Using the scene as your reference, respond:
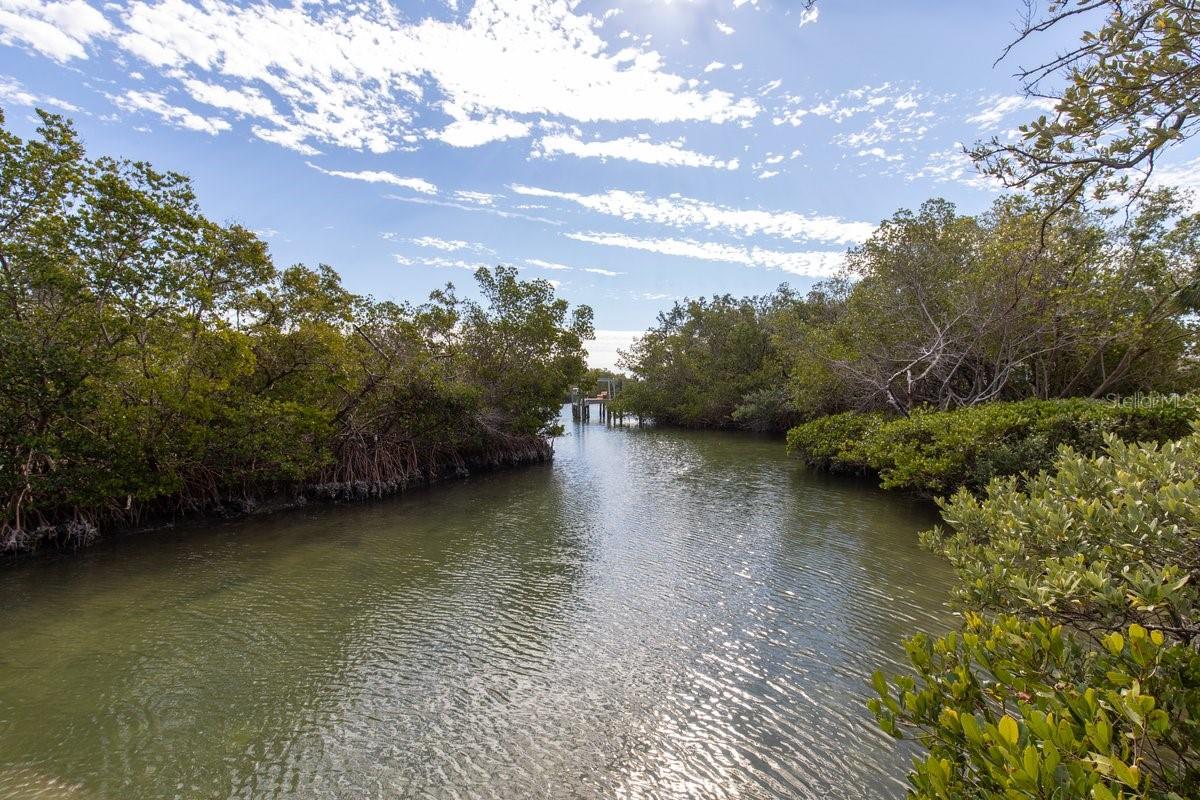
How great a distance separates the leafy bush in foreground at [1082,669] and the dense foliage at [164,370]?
1119cm

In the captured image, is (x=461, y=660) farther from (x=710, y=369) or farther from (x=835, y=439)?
(x=710, y=369)

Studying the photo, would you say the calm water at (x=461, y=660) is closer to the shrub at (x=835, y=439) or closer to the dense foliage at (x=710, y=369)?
the shrub at (x=835, y=439)

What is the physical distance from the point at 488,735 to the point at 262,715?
2.06 m

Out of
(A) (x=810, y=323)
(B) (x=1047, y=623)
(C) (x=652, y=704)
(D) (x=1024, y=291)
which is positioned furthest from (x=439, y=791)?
(A) (x=810, y=323)

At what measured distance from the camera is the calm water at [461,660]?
410 cm

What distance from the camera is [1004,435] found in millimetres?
10641

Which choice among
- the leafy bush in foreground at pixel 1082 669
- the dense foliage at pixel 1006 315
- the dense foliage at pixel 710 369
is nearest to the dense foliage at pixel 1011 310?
the dense foliage at pixel 1006 315

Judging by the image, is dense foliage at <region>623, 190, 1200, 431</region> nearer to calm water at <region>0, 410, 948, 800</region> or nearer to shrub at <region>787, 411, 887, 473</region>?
shrub at <region>787, 411, 887, 473</region>

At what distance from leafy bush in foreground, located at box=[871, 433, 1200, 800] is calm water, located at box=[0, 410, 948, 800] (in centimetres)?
208

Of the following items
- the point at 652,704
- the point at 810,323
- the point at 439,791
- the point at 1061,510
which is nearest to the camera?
the point at 1061,510

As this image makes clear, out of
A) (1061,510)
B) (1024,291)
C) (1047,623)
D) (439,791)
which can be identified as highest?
(1024,291)

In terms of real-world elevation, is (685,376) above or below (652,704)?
above

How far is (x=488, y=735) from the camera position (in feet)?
14.8

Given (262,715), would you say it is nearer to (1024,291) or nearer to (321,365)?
(321,365)
